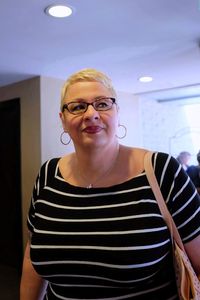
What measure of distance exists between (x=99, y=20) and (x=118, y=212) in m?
1.40

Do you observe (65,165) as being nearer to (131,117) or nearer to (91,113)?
(91,113)

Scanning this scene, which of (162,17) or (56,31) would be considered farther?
(56,31)

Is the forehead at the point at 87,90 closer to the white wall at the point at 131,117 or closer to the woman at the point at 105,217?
the woman at the point at 105,217

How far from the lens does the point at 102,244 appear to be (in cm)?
83

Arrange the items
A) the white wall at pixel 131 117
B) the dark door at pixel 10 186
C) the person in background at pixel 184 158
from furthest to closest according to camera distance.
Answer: the person in background at pixel 184 158, the white wall at pixel 131 117, the dark door at pixel 10 186

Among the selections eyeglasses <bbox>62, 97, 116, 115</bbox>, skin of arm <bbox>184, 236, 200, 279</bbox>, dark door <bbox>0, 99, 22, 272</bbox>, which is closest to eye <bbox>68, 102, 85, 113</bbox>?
eyeglasses <bbox>62, 97, 116, 115</bbox>

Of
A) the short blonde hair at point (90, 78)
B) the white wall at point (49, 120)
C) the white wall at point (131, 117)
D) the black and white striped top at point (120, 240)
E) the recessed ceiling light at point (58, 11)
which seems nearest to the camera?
the black and white striped top at point (120, 240)

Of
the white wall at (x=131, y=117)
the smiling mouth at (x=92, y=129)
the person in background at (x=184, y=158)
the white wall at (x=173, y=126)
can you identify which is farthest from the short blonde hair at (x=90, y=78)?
the person in background at (x=184, y=158)

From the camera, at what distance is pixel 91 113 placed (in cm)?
89

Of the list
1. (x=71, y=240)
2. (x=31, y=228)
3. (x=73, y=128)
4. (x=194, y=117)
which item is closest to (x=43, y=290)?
(x=31, y=228)

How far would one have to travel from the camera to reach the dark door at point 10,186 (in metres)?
3.35

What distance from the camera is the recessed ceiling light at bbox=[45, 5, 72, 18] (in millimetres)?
1739

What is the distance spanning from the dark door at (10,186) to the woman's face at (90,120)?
2509 millimetres

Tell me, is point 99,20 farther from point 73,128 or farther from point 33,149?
point 33,149
